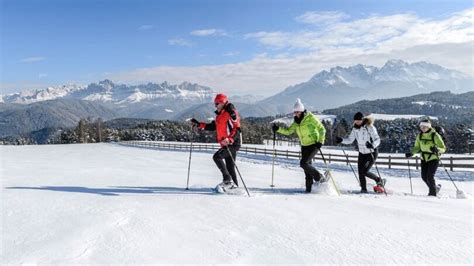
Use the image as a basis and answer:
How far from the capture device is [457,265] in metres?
3.42

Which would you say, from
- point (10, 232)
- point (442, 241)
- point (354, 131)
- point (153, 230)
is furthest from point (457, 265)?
point (354, 131)

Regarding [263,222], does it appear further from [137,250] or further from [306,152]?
[306,152]

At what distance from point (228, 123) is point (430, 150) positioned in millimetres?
5163

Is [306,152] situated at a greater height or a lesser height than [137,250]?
greater

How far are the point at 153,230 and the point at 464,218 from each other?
4141 mm

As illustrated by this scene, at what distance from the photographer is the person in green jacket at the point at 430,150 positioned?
30.3ft

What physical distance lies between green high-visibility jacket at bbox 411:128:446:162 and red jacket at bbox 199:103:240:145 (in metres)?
4.81

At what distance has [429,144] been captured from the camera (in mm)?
9328

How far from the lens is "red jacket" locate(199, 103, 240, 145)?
24.5 ft

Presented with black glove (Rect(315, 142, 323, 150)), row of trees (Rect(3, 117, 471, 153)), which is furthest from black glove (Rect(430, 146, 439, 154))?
row of trees (Rect(3, 117, 471, 153))

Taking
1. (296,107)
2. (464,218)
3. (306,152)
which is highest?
(296,107)

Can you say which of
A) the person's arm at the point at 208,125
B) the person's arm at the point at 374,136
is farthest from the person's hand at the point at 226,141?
the person's arm at the point at 374,136

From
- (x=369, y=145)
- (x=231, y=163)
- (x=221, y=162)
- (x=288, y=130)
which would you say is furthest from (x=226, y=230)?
(x=369, y=145)

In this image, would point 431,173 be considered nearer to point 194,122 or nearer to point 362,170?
point 362,170
